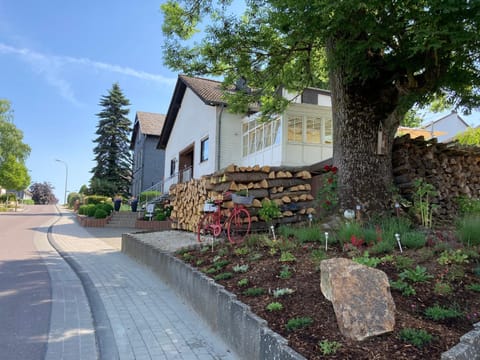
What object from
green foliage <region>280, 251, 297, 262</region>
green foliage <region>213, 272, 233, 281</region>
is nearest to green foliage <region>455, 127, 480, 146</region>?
green foliage <region>280, 251, 297, 262</region>

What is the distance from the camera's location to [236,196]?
7.54m

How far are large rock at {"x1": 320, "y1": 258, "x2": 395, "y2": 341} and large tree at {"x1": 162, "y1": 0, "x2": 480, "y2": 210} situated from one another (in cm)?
344

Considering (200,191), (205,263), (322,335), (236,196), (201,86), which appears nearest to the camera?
(322,335)

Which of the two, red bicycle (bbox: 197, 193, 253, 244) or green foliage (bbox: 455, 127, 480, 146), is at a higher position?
green foliage (bbox: 455, 127, 480, 146)

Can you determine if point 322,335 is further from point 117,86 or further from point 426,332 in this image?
point 117,86

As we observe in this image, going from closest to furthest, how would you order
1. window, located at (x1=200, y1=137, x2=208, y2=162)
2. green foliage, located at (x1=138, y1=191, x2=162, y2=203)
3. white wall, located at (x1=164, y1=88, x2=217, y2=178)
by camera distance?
white wall, located at (x1=164, y1=88, x2=217, y2=178) < window, located at (x1=200, y1=137, x2=208, y2=162) < green foliage, located at (x1=138, y1=191, x2=162, y2=203)

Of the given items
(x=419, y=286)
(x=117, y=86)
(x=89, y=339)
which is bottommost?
(x=89, y=339)

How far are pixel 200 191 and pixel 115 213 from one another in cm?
1130

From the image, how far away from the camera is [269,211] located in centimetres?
825

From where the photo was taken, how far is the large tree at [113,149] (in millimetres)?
32781

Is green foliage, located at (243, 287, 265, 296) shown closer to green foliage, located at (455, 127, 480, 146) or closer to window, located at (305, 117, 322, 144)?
window, located at (305, 117, 322, 144)

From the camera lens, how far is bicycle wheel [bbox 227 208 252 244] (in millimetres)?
7773

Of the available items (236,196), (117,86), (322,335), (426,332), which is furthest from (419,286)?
(117,86)

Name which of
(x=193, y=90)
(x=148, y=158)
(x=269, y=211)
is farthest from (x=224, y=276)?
(x=148, y=158)
